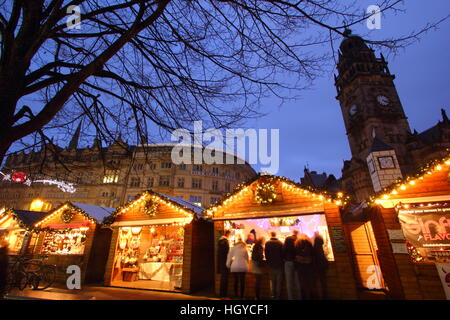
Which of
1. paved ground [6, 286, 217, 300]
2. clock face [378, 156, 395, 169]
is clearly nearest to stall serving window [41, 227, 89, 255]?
paved ground [6, 286, 217, 300]

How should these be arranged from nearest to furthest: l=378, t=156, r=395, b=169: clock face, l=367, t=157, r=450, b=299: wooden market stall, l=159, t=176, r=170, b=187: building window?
l=367, t=157, r=450, b=299: wooden market stall < l=378, t=156, r=395, b=169: clock face < l=159, t=176, r=170, b=187: building window

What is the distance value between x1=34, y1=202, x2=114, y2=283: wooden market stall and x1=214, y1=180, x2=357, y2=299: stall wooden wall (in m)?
7.58

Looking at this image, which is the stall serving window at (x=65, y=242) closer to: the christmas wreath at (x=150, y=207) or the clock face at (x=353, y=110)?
the christmas wreath at (x=150, y=207)

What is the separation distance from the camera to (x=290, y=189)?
863 centimetres

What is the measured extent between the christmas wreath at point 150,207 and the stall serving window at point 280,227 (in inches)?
149

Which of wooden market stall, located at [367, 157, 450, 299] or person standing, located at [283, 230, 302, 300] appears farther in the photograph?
person standing, located at [283, 230, 302, 300]

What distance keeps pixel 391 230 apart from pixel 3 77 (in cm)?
1056

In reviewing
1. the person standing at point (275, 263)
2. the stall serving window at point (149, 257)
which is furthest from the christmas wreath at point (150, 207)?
the person standing at point (275, 263)

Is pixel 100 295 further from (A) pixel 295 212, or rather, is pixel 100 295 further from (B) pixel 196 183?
(B) pixel 196 183

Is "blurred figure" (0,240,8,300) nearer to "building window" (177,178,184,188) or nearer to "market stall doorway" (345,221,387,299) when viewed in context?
"market stall doorway" (345,221,387,299)

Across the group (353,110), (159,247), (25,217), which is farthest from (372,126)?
(25,217)

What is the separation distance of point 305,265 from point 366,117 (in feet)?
155

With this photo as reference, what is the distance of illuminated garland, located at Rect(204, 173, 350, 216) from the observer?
25.0 ft
